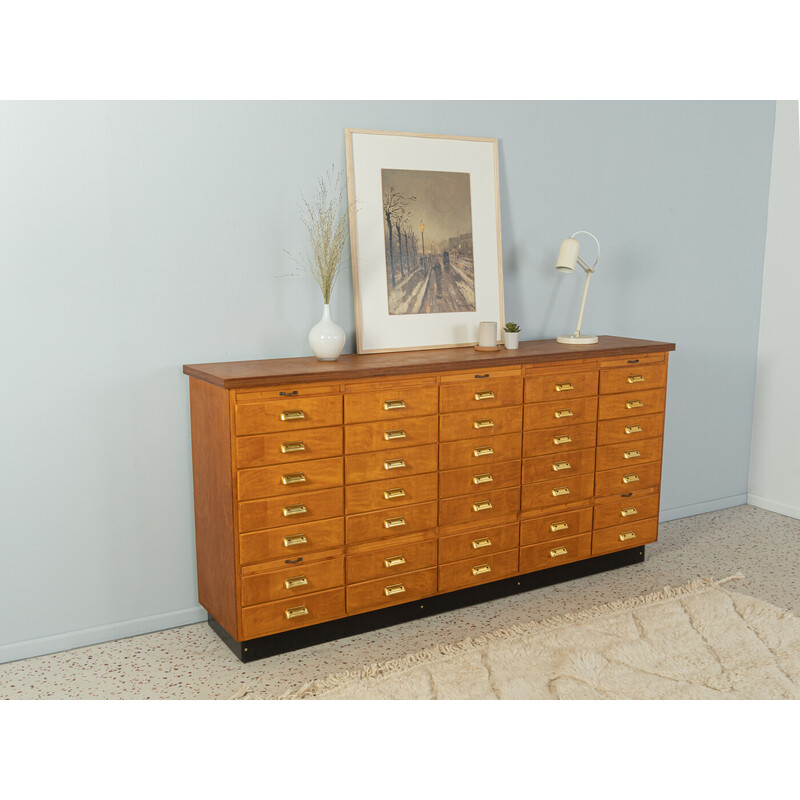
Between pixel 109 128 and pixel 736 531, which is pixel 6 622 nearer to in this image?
pixel 109 128

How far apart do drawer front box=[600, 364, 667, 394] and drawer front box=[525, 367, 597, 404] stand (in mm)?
77

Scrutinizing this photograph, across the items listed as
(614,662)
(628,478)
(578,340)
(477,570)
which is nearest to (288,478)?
(477,570)

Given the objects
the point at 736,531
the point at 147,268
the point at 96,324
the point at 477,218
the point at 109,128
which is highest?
the point at 109,128

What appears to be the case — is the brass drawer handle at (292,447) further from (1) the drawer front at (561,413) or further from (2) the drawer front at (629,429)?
(2) the drawer front at (629,429)

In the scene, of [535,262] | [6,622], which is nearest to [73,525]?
[6,622]

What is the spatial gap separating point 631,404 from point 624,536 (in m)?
0.65

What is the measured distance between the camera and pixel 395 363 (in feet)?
10.00

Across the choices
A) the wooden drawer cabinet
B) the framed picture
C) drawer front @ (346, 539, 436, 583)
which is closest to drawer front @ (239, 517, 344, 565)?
the wooden drawer cabinet

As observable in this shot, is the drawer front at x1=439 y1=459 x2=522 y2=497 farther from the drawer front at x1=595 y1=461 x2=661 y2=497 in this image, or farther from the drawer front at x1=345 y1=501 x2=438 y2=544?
the drawer front at x1=595 y1=461 x2=661 y2=497

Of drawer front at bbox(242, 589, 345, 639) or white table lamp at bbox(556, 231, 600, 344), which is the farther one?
white table lamp at bbox(556, 231, 600, 344)

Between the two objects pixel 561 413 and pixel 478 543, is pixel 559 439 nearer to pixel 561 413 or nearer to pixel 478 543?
pixel 561 413

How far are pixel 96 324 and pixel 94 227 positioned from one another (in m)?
0.35

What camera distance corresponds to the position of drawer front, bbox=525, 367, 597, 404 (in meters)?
3.34

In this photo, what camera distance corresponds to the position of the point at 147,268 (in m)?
2.91
